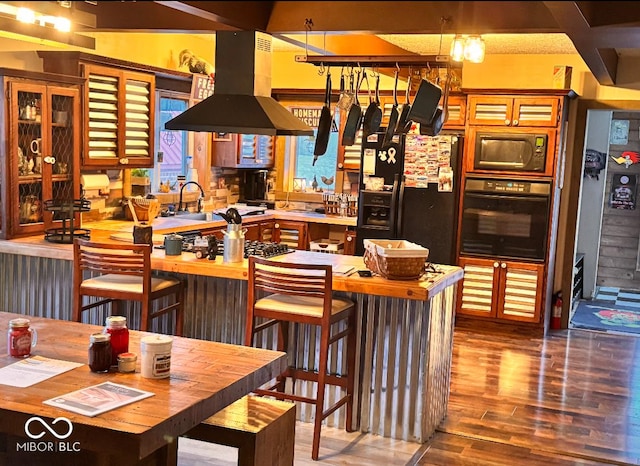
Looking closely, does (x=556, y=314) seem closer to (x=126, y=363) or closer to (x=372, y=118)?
(x=372, y=118)

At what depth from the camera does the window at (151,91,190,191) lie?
662cm

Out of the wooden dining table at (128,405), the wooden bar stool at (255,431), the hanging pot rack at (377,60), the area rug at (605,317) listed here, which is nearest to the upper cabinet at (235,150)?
the hanging pot rack at (377,60)

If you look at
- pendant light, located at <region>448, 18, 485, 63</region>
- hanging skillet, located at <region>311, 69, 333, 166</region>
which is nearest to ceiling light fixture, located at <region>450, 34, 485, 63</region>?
pendant light, located at <region>448, 18, 485, 63</region>

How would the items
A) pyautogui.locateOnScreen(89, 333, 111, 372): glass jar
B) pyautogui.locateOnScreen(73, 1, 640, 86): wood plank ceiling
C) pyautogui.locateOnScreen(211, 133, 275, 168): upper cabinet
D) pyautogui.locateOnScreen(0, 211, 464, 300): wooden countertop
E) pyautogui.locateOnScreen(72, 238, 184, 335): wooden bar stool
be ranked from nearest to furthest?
pyautogui.locateOnScreen(73, 1, 640, 86): wood plank ceiling < pyautogui.locateOnScreen(89, 333, 111, 372): glass jar < pyautogui.locateOnScreen(0, 211, 464, 300): wooden countertop < pyautogui.locateOnScreen(72, 238, 184, 335): wooden bar stool < pyautogui.locateOnScreen(211, 133, 275, 168): upper cabinet

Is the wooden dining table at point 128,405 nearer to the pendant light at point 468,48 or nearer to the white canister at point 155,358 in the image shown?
the white canister at point 155,358

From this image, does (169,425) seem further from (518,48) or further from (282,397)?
(518,48)

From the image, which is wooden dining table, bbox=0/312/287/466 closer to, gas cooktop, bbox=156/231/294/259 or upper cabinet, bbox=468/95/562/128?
gas cooktop, bbox=156/231/294/259

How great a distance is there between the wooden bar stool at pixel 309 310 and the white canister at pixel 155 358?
1.20m

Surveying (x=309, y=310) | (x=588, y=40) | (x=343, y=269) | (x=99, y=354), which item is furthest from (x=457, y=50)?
(x=99, y=354)

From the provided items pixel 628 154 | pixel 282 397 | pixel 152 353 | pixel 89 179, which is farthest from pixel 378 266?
pixel 628 154

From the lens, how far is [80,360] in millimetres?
2693

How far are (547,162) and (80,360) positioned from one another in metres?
4.93

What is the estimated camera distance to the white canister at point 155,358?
2516 millimetres

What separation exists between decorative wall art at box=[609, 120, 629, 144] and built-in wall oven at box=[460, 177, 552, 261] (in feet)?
11.5
